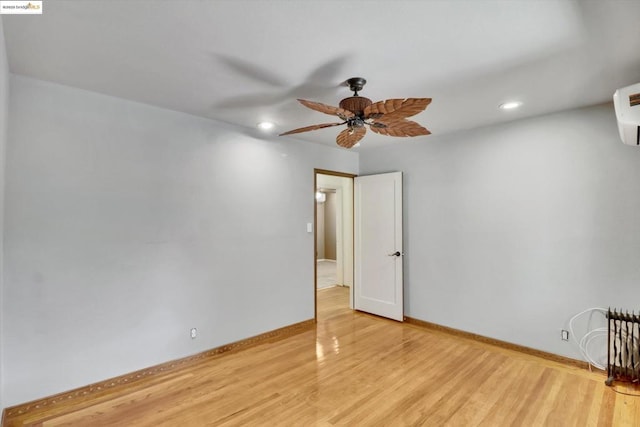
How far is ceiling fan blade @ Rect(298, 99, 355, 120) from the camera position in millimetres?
1950

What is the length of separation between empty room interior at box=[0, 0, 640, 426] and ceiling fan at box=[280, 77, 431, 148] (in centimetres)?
2

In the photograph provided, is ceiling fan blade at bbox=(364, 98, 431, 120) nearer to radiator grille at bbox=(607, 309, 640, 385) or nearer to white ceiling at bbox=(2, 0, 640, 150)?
white ceiling at bbox=(2, 0, 640, 150)

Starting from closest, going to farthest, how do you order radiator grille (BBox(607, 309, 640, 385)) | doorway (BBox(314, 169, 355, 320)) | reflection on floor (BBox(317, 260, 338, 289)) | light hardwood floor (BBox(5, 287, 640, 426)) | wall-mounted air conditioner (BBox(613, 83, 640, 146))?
wall-mounted air conditioner (BBox(613, 83, 640, 146))
light hardwood floor (BBox(5, 287, 640, 426))
radiator grille (BBox(607, 309, 640, 385))
doorway (BBox(314, 169, 355, 320))
reflection on floor (BBox(317, 260, 338, 289))

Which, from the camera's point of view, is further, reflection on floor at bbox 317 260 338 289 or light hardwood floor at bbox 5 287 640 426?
reflection on floor at bbox 317 260 338 289

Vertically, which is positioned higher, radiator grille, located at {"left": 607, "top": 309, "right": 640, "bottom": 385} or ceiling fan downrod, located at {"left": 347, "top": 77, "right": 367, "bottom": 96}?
ceiling fan downrod, located at {"left": 347, "top": 77, "right": 367, "bottom": 96}

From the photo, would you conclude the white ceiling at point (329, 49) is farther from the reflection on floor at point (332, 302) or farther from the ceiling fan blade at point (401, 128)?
the reflection on floor at point (332, 302)

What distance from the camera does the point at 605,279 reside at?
2.93 m

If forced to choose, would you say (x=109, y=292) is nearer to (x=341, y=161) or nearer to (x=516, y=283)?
(x=341, y=161)

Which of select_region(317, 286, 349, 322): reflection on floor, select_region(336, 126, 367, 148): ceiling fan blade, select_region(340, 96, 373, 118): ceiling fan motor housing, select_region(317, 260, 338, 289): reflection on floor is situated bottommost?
select_region(317, 286, 349, 322): reflection on floor

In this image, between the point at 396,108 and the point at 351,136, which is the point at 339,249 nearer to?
the point at 351,136

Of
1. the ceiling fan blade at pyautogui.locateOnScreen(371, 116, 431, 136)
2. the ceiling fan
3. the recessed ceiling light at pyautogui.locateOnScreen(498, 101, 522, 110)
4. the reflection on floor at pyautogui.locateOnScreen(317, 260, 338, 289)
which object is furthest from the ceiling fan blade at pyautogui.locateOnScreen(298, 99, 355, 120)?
the reflection on floor at pyautogui.locateOnScreen(317, 260, 338, 289)

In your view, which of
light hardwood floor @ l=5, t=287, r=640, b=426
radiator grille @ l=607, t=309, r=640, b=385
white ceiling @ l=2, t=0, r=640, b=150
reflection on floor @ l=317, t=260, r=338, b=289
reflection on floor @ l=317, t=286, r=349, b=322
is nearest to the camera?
white ceiling @ l=2, t=0, r=640, b=150

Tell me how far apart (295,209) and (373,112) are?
2280mm

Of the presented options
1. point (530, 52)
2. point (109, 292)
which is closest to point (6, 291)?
point (109, 292)
